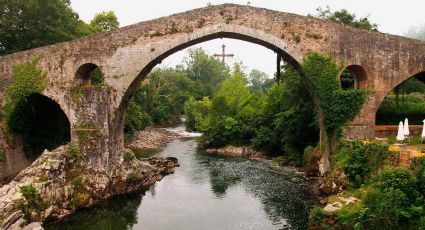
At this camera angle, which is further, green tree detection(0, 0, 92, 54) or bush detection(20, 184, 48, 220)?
green tree detection(0, 0, 92, 54)

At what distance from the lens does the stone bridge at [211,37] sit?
1708 centimetres

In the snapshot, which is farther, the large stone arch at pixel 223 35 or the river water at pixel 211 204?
the large stone arch at pixel 223 35

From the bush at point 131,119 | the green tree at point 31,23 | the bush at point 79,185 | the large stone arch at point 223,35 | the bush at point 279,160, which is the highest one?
the green tree at point 31,23

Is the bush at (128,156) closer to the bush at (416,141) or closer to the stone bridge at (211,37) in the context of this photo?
the stone bridge at (211,37)

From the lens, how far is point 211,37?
17969 millimetres

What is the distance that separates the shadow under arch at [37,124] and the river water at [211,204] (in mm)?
5992

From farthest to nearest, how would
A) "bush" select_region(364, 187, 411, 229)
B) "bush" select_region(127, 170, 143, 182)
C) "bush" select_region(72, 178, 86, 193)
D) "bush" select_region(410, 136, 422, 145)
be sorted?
1. "bush" select_region(127, 170, 143, 182)
2. "bush" select_region(72, 178, 86, 193)
3. "bush" select_region(410, 136, 422, 145)
4. "bush" select_region(364, 187, 411, 229)

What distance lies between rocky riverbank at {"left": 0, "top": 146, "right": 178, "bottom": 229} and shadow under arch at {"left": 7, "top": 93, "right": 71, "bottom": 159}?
3811 millimetres

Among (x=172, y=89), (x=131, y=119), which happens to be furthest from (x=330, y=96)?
(x=172, y=89)

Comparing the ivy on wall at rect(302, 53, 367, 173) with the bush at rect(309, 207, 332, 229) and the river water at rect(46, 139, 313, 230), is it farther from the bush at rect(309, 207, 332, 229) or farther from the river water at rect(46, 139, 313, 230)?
the bush at rect(309, 207, 332, 229)

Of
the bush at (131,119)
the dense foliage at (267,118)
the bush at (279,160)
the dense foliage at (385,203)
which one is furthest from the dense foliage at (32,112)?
the dense foliage at (385,203)

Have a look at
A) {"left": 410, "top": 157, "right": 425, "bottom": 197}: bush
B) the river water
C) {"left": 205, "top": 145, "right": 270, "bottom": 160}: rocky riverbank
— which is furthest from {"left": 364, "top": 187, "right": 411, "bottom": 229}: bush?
{"left": 205, "top": 145, "right": 270, "bottom": 160}: rocky riverbank

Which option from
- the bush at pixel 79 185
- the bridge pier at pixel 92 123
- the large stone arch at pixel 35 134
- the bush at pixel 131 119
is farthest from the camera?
the bush at pixel 131 119

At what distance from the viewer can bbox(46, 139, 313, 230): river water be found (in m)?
14.0
